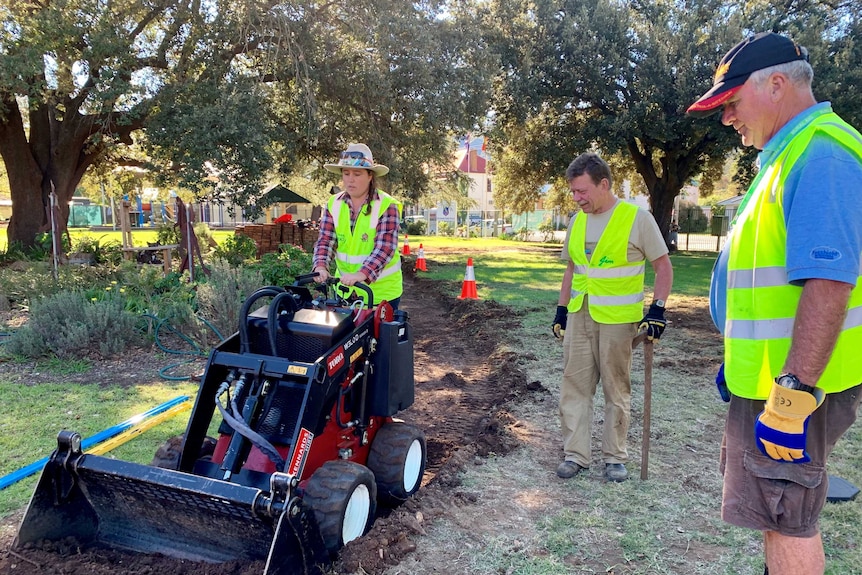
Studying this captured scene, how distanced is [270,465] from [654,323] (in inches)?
90.6

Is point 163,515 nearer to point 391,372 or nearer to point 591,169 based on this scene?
point 391,372

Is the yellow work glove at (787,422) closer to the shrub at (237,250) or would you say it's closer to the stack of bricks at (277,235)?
the shrub at (237,250)

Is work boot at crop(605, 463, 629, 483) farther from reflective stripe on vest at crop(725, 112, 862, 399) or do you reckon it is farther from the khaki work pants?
reflective stripe on vest at crop(725, 112, 862, 399)

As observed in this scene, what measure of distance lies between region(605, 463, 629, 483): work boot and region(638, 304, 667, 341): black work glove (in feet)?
2.74

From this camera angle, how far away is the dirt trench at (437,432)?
2.63m

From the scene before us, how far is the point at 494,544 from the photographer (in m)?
3.02

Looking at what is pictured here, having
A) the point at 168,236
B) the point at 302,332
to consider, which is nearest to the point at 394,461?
the point at 302,332

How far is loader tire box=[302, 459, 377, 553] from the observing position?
2.71 meters

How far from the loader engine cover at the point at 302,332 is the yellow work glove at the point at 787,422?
6.38 ft

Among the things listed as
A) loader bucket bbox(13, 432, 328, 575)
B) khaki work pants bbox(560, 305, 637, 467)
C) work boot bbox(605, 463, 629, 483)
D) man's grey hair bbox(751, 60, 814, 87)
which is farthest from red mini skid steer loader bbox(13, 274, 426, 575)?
man's grey hair bbox(751, 60, 814, 87)

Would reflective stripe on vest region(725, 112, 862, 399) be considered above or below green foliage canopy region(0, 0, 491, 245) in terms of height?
below

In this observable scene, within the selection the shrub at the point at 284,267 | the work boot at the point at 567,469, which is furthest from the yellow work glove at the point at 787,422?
the shrub at the point at 284,267

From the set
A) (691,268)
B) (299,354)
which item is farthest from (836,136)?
(691,268)

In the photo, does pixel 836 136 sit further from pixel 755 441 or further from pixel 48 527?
pixel 48 527
